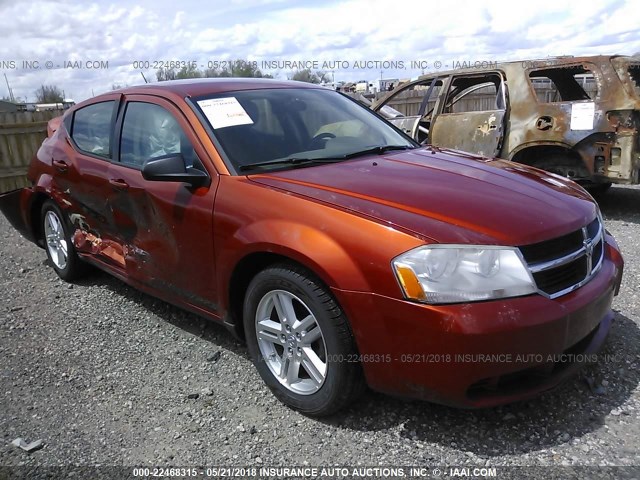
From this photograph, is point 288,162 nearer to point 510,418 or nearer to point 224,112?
point 224,112

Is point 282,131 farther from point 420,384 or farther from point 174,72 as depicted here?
point 174,72

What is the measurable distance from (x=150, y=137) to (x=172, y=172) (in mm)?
781

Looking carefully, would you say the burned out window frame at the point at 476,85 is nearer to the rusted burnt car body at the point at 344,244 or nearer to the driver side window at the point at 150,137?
the rusted burnt car body at the point at 344,244

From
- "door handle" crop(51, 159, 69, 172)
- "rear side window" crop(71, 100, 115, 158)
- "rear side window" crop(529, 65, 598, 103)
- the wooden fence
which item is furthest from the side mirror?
the wooden fence

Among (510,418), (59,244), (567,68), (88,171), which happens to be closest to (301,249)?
(510,418)

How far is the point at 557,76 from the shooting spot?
6.74m

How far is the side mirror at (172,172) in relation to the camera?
117 inches

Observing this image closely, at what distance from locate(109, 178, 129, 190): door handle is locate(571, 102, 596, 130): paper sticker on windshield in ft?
15.9

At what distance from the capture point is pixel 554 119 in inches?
248

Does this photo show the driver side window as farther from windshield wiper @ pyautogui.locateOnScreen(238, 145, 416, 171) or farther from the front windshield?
windshield wiper @ pyautogui.locateOnScreen(238, 145, 416, 171)

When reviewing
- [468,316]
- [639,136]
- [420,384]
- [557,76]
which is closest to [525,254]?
[468,316]

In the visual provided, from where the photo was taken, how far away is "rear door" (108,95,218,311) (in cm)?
312

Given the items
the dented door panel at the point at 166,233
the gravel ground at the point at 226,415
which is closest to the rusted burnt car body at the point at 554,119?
the gravel ground at the point at 226,415

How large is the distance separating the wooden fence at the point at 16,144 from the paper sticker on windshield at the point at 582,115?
9.29 meters
